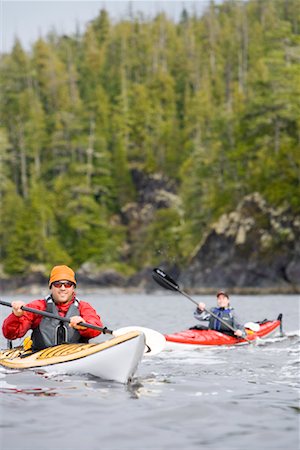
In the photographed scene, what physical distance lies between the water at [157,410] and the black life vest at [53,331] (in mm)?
480

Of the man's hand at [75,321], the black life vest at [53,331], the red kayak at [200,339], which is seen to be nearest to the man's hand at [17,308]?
the black life vest at [53,331]

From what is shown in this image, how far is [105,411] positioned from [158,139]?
7390cm

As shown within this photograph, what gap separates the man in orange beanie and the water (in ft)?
1.70

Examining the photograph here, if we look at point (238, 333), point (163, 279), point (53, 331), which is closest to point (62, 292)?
point (53, 331)

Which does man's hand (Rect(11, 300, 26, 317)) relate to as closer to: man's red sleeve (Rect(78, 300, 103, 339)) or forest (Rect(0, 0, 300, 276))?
man's red sleeve (Rect(78, 300, 103, 339))

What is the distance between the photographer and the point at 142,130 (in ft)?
269

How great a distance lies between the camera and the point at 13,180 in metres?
81.9

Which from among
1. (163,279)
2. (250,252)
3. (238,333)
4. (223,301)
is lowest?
(238,333)

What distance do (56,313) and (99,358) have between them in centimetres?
86

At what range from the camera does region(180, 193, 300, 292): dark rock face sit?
45.5m

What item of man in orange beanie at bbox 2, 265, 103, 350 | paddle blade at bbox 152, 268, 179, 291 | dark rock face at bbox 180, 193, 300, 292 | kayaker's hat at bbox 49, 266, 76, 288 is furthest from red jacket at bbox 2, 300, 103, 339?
dark rock face at bbox 180, 193, 300, 292

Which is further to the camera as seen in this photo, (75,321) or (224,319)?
(224,319)

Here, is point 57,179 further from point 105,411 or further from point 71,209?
point 105,411

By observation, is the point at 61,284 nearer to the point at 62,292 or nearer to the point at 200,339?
the point at 62,292
